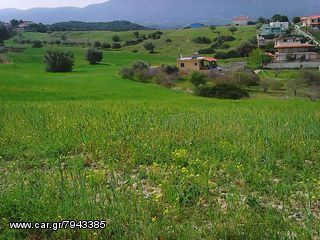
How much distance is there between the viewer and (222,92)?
51.6 meters

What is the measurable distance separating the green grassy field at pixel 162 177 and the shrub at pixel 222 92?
3837 centimetres

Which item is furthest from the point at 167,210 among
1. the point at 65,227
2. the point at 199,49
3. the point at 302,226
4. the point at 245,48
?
the point at 199,49

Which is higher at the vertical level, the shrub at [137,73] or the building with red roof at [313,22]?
the building with red roof at [313,22]

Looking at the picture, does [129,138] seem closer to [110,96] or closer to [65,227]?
[65,227]

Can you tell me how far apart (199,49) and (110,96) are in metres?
74.0

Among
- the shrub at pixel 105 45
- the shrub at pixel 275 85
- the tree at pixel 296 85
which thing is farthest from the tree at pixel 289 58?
the shrub at pixel 105 45

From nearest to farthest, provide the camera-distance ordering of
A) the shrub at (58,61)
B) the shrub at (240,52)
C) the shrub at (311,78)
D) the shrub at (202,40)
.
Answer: the shrub at (311,78) < the shrub at (58,61) < the shrub at (240,52) < the shrub at (202,40)

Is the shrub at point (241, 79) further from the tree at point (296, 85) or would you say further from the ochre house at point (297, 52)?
the ochre house at point (297, 52)

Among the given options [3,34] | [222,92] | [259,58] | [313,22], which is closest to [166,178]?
[222,92]

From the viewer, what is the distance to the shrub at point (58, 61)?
233ft


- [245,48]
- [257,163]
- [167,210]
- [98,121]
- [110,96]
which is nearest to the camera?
[167,210]

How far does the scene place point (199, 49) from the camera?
370ft

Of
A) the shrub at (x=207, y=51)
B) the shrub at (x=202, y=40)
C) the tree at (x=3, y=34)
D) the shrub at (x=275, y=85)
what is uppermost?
the tree at (x=3, y=34)

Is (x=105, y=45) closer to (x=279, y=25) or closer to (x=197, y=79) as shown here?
(x=279, y=25)
